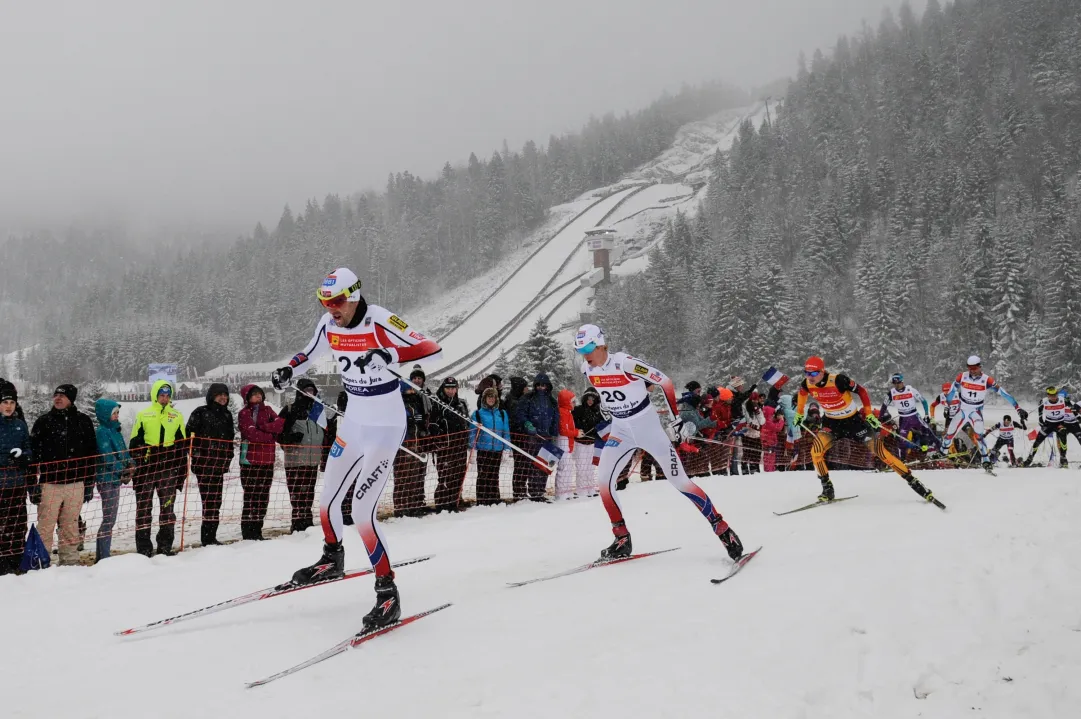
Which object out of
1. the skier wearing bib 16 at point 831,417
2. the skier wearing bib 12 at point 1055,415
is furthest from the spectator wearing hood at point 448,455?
the skier wearing bib 12 at point 1055,415

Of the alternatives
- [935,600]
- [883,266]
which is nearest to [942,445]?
[935,600]

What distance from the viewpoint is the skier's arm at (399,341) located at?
5.07 meters

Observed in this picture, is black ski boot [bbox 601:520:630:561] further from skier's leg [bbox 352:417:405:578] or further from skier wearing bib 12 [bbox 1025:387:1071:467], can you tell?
skier wearing bib 12 [bbox 1025:387:1071:467]

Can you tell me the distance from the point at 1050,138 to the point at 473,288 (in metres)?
82.5

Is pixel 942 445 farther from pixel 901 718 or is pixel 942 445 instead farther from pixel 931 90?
pixel 931 90

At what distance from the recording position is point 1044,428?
1513 cm

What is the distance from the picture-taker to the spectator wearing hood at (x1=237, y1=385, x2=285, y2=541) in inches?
336

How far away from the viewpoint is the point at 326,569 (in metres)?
5.39

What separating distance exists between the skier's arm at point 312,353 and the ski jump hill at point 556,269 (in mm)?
62713

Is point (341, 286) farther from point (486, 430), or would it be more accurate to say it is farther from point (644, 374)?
point (644, 374)

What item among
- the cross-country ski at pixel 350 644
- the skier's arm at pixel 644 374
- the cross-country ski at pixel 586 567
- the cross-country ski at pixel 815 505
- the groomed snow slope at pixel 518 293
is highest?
the groomed snow slope at pixel 518 293

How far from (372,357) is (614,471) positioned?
9.99 ft

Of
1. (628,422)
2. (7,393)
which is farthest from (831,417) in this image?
(7,393)

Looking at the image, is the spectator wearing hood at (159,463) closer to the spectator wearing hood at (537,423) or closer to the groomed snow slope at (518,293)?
the spectator wearing hood at (537,423)
